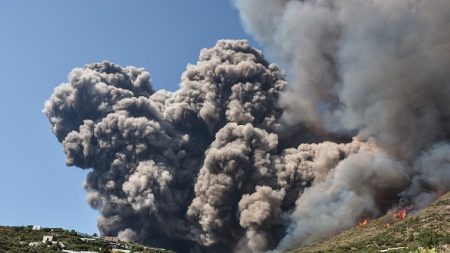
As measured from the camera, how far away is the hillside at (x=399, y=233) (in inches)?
2014

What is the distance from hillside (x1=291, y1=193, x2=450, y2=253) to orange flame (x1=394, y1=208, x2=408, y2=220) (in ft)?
1.72

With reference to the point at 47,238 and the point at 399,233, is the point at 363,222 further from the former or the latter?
the point at 47,238

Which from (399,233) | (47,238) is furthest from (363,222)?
(47,238)

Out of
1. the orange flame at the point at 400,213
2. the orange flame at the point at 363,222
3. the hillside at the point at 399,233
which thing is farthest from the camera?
the orange flame at the point at 363,222

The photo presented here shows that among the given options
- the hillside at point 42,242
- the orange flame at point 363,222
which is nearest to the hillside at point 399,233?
the orange flame at point 363,222

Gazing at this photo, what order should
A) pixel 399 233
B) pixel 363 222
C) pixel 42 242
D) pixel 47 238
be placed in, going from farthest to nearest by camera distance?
pixel 363 222, pixel 399 233, pixel 47 238, pixel 42 242

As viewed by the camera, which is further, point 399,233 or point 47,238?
point 399,233

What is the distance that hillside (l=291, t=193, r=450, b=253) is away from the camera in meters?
51.2

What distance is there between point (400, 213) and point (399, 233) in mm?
13789

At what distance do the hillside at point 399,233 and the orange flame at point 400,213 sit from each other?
53 centimetres

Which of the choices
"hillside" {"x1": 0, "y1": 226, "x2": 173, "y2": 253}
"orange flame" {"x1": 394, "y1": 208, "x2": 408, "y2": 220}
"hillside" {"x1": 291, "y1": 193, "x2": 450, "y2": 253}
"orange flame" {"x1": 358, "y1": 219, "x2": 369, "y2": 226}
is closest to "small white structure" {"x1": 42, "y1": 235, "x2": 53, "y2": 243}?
"hillside" {"x1": 0, "y1": 226, "x2": 173, "y2": 253}

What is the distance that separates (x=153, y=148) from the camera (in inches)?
3809

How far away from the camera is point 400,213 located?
70.9m

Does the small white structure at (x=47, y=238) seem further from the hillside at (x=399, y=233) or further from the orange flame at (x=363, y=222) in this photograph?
the orange flame at (x=363, y=222)
